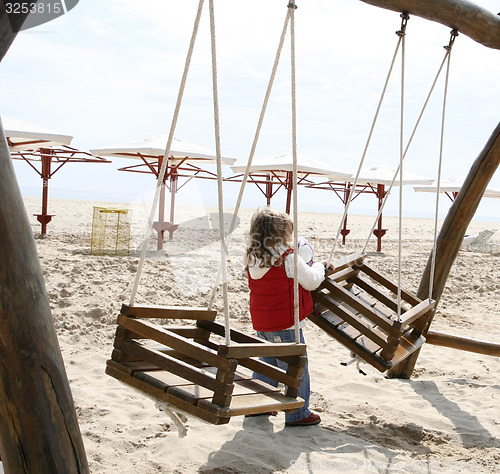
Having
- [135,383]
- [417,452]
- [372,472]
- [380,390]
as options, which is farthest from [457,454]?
[135,383]

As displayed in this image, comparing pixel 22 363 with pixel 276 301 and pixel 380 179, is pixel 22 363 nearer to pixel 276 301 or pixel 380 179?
pixel 276 301

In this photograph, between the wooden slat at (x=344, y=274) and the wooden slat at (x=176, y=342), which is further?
the wooden slat at (x=344, y=274)

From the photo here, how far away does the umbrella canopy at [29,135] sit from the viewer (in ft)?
30.7

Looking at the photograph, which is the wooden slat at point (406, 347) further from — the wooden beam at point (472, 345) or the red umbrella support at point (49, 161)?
the red umbrella support at point (49, 161)

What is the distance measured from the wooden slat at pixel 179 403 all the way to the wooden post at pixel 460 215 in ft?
8.27

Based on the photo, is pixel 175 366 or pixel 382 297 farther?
pixel 382 297

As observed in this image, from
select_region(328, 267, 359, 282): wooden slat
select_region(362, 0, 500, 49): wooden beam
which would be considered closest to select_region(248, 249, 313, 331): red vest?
select_region(328, 267, 359, 282): wooden slat

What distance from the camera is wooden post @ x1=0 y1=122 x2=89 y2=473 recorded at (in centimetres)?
165

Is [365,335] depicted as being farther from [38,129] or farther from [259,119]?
[38,129]

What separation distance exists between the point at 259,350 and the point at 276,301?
0.94 meters

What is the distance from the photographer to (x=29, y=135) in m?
9.38

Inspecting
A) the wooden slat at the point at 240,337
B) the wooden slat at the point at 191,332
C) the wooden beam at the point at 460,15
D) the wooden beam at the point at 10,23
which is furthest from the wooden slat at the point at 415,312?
the wooden beam at the point at 10,23

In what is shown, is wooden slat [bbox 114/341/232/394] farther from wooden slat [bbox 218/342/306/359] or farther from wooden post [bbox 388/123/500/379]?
wooden post [bbox 388/123/500/379]

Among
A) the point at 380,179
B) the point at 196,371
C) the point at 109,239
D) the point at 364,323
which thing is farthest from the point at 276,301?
the point at 380,179
